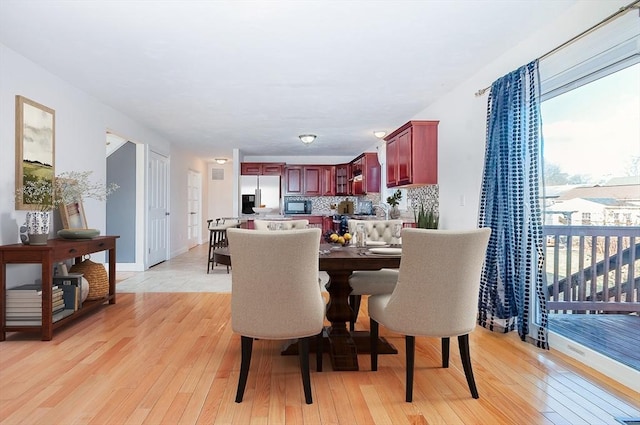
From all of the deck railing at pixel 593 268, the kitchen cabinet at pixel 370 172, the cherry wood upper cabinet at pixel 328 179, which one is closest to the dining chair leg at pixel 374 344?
the deck railing at pixel 593 268

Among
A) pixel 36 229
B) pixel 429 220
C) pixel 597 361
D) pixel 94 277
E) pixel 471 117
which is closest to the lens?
pixel 597 361

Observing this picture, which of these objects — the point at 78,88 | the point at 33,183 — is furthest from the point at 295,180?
the point at 33,183

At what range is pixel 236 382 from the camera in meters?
2.33

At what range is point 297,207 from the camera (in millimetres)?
9086

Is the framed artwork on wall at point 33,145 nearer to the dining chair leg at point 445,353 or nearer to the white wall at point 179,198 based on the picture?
the dining chair leg at point 445,353

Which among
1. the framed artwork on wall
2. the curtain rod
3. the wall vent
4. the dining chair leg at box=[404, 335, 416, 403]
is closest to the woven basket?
the framed artwork on wall

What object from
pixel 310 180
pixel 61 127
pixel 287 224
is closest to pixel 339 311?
pixel 287 224

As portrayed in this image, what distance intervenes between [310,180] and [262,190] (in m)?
1.17

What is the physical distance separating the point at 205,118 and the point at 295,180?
374 cm

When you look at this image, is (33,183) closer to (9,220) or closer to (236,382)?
(9,220)

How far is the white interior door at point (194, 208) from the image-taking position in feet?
32.0

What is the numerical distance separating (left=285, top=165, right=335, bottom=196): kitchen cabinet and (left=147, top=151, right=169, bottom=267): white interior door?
2787mm

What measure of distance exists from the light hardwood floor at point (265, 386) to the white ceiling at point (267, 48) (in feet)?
7.79

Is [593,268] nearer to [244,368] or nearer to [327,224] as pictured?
[244,368]
